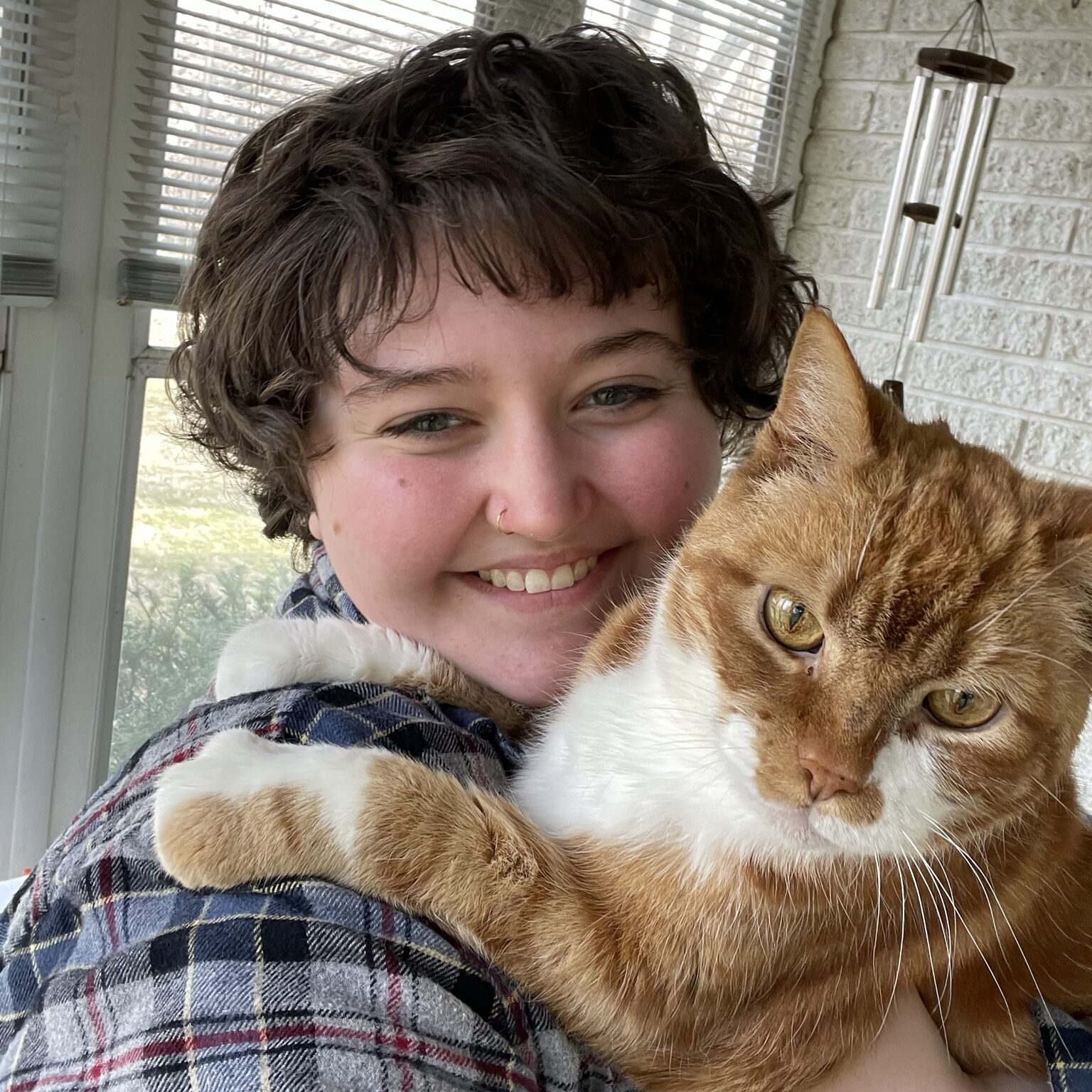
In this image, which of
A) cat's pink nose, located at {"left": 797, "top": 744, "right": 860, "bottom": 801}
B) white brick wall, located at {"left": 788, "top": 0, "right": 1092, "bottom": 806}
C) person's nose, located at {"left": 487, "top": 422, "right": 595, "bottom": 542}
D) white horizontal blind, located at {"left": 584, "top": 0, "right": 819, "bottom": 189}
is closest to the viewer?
cat's pink nose, located at {"left": 797, "top": 744, "right": 860, "bottom": 801}

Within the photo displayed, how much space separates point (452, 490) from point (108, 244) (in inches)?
68.4

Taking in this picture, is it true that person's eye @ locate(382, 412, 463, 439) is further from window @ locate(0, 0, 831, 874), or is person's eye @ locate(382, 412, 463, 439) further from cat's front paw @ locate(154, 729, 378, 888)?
window @ locate(0, 0, 831, 874)

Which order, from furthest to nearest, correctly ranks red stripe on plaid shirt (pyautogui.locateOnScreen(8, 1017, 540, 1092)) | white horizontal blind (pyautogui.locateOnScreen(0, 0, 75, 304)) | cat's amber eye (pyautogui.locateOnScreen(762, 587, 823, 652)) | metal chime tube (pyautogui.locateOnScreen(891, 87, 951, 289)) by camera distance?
metal chime tube (pyautogui.locateOnScreen(891, 87, 951, 289)), white horizontal blind (pyautogui.locateOnScreen(0, 0, 75, 304)), cat's amber eye (pyautogui.locateOnScreen(762, 587, 823, 652)), red stripe on plaid shirt (pyautogui.locateOnScreen(8, 1017, 540, 1092))

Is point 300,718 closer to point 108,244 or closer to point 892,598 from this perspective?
point 892,598

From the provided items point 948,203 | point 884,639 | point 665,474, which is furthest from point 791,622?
point 948,203

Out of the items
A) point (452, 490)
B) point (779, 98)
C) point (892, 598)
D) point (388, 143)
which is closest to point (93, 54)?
point (388, 143)

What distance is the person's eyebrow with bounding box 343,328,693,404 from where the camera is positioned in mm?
1414

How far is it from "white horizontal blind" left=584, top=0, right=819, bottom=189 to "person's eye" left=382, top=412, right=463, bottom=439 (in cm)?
312

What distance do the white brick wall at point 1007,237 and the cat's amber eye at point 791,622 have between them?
3.13 m

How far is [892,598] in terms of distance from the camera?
1.29m

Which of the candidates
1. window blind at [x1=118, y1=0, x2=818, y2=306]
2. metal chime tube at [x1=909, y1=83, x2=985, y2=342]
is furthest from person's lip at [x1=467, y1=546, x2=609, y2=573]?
metal chime tube at [x1=909, y1=83, x2=985, y2=342]

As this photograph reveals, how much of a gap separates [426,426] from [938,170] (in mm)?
3001

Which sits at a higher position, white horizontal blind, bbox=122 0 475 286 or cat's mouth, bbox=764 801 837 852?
Result: white horizontal blind, bbox=122 0 475 286

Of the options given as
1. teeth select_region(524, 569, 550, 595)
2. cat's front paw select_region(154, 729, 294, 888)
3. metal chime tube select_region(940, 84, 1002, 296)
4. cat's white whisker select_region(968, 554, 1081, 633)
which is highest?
metal chime tube select_region(940, 84, 1002, 296)
